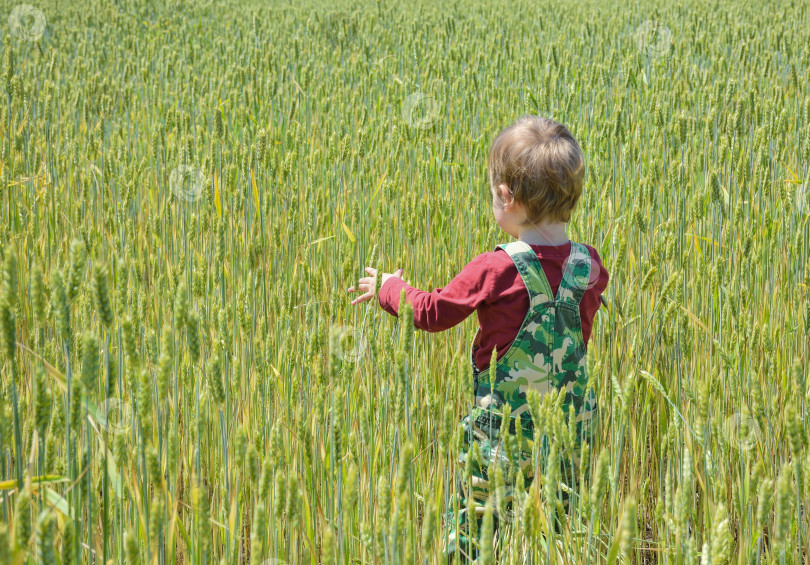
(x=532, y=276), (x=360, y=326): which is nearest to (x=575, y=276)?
(x=532, y=276)

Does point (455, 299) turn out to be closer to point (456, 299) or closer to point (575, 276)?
point (456, 299)

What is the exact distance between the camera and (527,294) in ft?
4.52

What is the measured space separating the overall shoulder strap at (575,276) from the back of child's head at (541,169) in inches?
3.5

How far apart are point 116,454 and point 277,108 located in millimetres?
2771

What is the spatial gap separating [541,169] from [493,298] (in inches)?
9.7

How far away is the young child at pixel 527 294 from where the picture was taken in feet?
4.52

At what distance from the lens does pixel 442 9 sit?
25.6 feet

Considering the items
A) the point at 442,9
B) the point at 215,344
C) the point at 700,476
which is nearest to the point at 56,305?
the point at 215,344

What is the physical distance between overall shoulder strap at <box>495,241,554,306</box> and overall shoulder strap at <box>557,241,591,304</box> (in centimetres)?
3

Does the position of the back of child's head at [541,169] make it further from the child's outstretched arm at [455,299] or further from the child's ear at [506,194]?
the child's outstretched arm at [455,299]

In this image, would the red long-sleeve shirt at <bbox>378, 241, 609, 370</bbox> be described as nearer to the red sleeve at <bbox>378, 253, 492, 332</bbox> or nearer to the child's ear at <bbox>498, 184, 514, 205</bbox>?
the red sleeve at <bbox>378, 253, 492, 332</bbox>

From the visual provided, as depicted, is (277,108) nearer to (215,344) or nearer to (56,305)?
(215,344)

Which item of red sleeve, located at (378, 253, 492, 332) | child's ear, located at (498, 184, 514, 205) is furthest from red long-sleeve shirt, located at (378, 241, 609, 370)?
child's ear, located at (498, 184, 514, 205)

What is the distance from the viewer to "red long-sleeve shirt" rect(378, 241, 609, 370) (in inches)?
54.4
